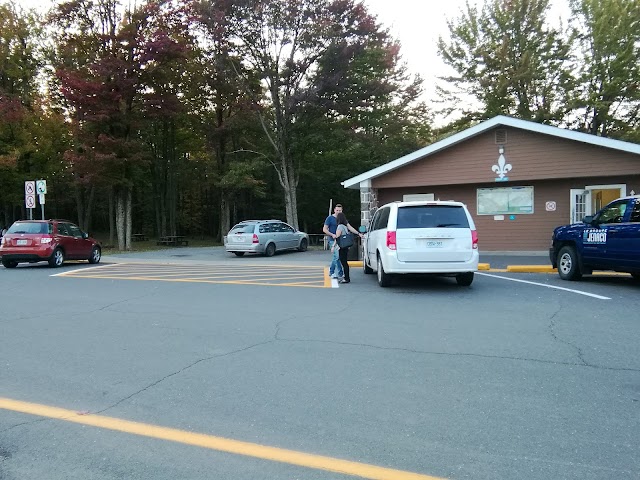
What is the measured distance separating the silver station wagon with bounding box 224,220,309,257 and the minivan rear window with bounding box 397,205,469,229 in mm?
11745

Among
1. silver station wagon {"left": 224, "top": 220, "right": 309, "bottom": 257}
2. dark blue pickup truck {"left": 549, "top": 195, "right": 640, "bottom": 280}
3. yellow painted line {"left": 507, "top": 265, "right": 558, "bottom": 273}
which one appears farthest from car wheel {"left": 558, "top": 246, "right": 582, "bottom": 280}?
silver station wagon {"left": 224, "top": 220, "right": 309, "bottom": 257}

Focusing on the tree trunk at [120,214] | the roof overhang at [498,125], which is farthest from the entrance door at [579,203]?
the tree trunk at [120,214]

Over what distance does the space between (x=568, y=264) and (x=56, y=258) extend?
15363mm

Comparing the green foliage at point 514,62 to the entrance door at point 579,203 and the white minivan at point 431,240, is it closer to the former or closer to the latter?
the entrance door at point 579,203

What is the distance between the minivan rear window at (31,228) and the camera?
1620cm

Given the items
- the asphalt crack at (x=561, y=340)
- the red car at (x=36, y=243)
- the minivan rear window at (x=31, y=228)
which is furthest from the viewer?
the minivan rear window at (x=31, y=228)

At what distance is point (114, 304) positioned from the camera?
9.16m

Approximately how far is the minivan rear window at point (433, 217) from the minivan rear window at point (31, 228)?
12.3 meters

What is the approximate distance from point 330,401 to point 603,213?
8.93 metres

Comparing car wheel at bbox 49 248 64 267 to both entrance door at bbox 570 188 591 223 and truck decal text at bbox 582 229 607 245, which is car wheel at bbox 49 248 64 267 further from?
entrance door at bbox 570 188 591 223

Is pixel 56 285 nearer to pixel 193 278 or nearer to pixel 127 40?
pixel 193 278

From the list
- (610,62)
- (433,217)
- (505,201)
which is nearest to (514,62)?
(610,62)

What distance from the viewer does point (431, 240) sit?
388 inches

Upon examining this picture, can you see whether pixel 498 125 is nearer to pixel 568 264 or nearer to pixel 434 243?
pixel 568 264
